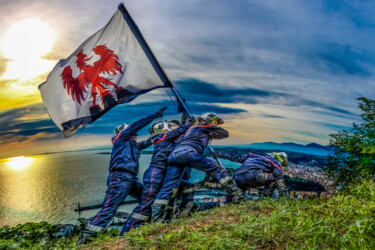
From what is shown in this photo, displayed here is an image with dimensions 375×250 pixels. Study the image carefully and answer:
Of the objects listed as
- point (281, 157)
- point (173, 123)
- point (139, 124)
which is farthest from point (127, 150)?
point (281, 157)

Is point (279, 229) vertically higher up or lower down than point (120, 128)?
lower down

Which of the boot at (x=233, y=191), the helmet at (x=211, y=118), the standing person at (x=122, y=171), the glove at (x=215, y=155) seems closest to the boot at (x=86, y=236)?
the standing person at (x=122, y=171)

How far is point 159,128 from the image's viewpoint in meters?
7.56

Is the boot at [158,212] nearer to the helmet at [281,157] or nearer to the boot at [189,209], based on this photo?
the boot at [189,209]

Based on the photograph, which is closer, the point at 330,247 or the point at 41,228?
the point at 330,247

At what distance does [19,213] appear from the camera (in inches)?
368

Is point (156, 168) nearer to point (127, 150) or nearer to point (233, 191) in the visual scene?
point (127, 150)

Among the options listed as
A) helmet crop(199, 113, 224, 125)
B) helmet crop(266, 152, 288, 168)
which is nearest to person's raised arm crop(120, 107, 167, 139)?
helmet crop(199, 113, 224, 125)

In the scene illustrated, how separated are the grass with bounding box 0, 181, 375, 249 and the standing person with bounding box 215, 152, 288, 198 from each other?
1.81m

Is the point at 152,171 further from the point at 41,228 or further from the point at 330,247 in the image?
the point at 330,247

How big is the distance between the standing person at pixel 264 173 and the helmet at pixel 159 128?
6.58 feet

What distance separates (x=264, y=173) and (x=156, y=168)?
243cm

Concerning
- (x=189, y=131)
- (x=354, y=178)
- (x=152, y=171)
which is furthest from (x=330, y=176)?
(x=152, y=171)

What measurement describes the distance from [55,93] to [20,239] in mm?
3599
